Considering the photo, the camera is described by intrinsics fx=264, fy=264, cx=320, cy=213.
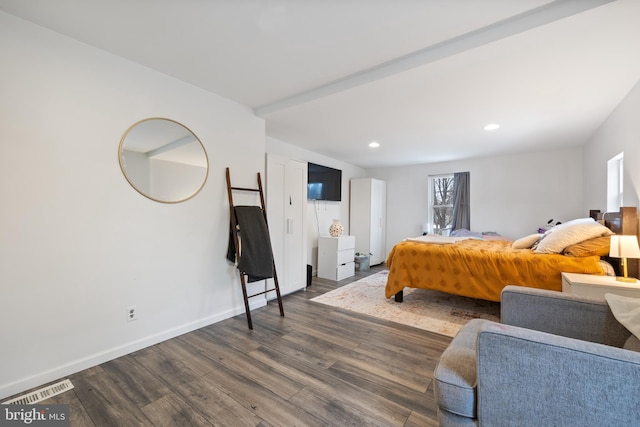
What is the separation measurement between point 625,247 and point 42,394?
4081 millimetres

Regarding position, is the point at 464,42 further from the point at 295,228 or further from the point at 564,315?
the point at 295,228

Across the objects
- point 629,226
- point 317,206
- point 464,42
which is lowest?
point 629,226

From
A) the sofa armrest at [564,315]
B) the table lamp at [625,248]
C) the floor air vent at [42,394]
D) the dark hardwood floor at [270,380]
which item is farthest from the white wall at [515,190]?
the floor air vent at [42,394]

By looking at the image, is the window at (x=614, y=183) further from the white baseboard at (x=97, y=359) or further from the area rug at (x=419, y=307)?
the white baseboard at (x=97, y=359)

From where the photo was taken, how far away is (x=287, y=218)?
362 cm

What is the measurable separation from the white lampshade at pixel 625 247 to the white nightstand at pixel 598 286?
20cm

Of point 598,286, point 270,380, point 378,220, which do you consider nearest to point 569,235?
point 598,286

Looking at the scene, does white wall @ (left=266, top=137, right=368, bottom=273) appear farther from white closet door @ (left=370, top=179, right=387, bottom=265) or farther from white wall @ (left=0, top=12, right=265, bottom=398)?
white wall @ (left=0, top=12, right=265, bottom=398)

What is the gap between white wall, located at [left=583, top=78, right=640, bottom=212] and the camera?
225 centimetres

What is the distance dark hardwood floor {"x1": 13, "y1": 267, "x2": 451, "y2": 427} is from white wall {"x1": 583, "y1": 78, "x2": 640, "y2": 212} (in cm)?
217

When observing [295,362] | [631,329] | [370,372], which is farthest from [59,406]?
[631,329]

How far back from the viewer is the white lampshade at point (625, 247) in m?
1.90

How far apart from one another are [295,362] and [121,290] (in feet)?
4.87

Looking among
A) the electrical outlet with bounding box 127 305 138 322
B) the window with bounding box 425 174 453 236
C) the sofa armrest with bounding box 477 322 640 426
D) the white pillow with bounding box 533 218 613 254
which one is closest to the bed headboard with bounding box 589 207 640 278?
the white pillow with bounding box 533 218 613 254
